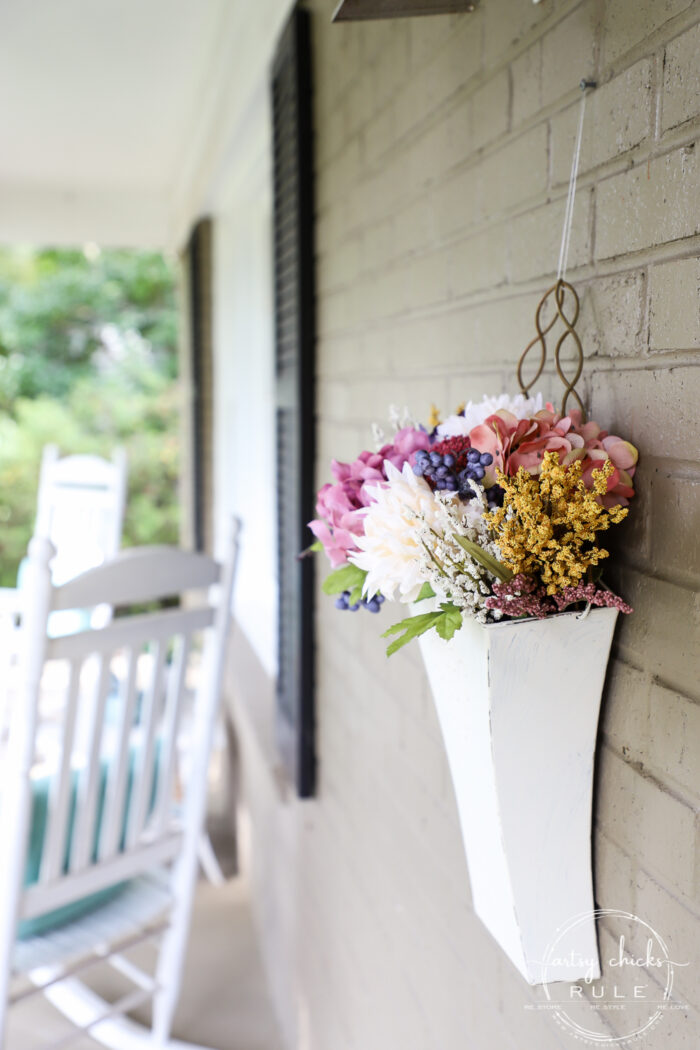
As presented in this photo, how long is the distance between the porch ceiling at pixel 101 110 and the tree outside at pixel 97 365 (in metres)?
4.03

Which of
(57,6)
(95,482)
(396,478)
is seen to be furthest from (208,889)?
(57,6)

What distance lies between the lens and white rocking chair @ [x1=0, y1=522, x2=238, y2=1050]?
151 centimetres

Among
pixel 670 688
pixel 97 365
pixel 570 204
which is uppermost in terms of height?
pixel 97 365

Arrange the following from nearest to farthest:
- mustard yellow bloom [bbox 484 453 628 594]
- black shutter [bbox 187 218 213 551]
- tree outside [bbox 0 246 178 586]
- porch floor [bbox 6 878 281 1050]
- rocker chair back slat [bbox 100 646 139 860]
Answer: mustard yellow bloom [bbox 484 453 628 594], rocker chair back slat [bbox 100 646 139 860], porch floor [bbox 6 878 281 1050], black shutter [bbox 187 218 213 551], tree outside [bbox 0 246 178 586]

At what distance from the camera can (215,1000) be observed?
94.1 inches

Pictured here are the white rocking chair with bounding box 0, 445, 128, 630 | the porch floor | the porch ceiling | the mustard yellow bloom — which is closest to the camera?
the mustard yellow bloom

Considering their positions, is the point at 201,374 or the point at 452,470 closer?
the point at 452,470

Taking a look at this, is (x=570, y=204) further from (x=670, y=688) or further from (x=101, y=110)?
(x=101, y=110)

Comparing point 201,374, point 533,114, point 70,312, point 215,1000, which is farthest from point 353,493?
point 70,312

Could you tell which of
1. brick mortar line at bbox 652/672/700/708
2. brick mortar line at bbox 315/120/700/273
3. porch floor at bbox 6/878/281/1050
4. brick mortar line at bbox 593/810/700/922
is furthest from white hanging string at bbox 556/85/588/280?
porch floor at bbox 6/878/281/1050

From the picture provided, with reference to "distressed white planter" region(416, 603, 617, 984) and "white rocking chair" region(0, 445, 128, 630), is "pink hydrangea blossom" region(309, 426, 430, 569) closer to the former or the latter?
"distressed white planter" region(416, 603, 617, 984)

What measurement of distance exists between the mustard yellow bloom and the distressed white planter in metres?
0.05

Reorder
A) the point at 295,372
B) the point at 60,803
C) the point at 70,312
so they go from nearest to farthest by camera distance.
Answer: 1. the point at 60,803
2. the point at 295,372
3. the point at 70,312

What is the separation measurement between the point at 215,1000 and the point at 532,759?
6.86ft
